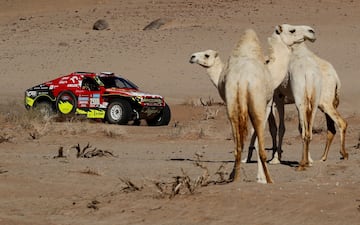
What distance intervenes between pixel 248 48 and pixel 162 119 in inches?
584

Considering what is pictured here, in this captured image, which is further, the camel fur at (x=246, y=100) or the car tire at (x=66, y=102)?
the car tire at (x=66, y=102)

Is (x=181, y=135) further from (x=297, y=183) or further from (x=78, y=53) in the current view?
(x=78, y=53)

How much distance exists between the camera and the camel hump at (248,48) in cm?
1469

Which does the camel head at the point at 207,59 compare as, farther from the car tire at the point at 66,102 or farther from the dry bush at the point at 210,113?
the car tire at the point at 66,102

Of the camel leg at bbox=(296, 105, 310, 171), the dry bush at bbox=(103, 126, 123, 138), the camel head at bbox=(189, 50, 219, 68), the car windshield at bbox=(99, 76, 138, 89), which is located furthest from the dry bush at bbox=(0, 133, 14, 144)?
the camel leg at bbox=(296, 105, 310, 171)

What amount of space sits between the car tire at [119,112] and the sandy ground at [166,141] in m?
0.44

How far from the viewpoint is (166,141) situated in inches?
1001

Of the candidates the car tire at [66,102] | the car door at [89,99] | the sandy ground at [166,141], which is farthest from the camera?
the car tire at [66,102]

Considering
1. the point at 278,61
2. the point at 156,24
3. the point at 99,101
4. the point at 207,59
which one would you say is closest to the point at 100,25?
the point at 156,24

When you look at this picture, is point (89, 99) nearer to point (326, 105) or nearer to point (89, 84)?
point (89, 84)

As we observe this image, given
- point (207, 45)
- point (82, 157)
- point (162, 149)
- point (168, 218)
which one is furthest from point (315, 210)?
point (207, 45)

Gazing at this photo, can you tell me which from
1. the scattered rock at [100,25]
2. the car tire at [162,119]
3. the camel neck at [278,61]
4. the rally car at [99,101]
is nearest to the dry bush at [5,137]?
the rally car at [99,101]

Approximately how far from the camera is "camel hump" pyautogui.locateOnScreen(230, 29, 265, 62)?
578 inches

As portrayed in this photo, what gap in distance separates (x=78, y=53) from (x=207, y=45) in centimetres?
663
